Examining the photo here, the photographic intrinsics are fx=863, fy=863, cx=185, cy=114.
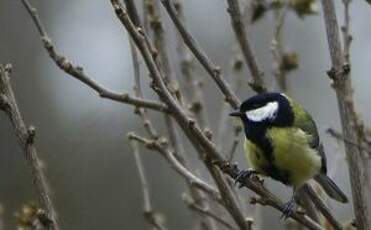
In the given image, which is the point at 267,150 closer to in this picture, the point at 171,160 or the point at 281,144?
the point at 281,144

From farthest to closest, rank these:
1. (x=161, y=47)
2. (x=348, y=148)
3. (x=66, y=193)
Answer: (x=66, y=193) < (x=161, y=47) < (x=348, y=148)

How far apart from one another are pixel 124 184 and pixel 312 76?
265 cm

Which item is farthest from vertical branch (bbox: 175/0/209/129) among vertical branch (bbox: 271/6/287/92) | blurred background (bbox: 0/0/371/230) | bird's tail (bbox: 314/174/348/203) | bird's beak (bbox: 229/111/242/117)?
blurred background (bbox: 0/0/371/230)

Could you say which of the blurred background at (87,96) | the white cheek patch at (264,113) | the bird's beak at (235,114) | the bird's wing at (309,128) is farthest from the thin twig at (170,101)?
the blurred background at (87,96)

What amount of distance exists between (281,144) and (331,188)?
26cm

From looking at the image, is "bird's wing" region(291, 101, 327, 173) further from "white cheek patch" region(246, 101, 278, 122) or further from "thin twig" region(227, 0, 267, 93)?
"thin twig" region(227, 0, 267, 93)

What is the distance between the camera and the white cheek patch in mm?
2932

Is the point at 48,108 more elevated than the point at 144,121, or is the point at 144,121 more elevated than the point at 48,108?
the point at 48,108

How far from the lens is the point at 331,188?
3037 mm

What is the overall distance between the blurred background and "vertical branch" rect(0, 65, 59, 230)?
498cm

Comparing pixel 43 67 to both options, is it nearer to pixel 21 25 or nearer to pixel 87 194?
pixel 21 25

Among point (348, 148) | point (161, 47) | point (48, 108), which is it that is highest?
point (48, 108)

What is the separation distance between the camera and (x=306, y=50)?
10.2 meters

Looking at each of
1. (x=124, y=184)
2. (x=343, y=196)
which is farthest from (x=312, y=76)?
(x=343, y=196)
